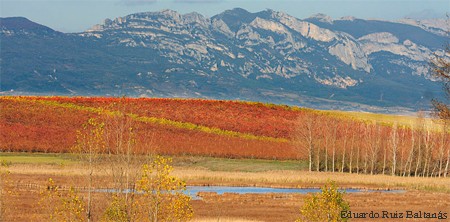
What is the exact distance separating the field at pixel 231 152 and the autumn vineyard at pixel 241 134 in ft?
0.48

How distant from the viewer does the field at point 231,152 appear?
176 ft

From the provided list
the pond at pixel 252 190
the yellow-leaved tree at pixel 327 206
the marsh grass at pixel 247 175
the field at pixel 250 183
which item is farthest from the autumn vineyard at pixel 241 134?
the yellow-leaved tree at pixel 327 206

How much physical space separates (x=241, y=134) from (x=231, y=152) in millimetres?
16403

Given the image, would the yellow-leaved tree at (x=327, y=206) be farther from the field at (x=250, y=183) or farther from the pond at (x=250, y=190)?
the pond at (x=250, y=190)

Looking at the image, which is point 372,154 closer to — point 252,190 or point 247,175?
point 247,175

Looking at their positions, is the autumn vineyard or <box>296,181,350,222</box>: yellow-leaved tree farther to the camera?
the autumn vineyard

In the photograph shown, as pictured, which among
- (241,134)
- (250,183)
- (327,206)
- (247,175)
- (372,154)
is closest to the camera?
(327,206)

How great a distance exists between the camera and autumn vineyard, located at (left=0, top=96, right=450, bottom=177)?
85875mm

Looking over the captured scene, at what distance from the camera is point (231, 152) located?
96375mm

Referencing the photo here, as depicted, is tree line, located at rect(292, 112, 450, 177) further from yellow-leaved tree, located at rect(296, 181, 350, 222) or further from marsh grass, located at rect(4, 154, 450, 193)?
yellow-leaved tree, located at rect(296, 181, 350, 222)

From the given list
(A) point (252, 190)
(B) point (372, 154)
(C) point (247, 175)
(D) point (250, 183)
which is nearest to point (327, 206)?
(A) point (252, 190)

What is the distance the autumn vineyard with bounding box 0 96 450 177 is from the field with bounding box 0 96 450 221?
0.48 feet

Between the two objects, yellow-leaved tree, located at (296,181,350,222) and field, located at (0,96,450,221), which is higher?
yellow-leaved tree, located at (296,181,350,222)

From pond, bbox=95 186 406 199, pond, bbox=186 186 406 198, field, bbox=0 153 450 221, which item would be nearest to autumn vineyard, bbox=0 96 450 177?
field, bbox=0 153 450 221
